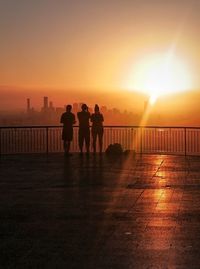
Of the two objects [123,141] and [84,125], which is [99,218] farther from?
[123,141]

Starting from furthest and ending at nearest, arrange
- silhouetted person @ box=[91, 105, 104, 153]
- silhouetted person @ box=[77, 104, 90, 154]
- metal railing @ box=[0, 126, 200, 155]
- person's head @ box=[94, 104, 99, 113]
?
metal railing @ box=[0, 126, 200, 155], person's head @ box=[94, 104, 99, 113], silhouetted person @ box=[91, 105, 104, 153], silhouetted person @ box=[77, 104, 90, 154]

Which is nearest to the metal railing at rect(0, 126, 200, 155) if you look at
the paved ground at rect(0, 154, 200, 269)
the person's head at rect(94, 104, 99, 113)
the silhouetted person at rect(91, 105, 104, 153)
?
the silhouetted person at rect(91, 105, 104, 153)

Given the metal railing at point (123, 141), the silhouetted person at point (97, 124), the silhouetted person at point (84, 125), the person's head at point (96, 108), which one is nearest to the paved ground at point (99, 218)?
the silhouetted person at point (84, 125)

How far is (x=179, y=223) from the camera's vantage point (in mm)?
Answer: 10172

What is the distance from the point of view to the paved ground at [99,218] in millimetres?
7820

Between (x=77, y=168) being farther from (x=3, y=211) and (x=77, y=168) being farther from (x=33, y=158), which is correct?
(x=3, y=211)

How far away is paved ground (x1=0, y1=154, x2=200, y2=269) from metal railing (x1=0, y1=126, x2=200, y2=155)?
749cm

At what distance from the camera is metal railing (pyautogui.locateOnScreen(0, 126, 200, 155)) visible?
88.6 ft

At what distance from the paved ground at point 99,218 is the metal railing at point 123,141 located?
7.49 m

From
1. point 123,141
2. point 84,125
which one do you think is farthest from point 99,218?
point 123,141

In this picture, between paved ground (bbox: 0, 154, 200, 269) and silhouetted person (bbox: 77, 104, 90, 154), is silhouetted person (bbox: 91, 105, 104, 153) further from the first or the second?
paved ground (bbox: 0, 154, 200, 269)

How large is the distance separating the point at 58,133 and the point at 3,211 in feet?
56.4

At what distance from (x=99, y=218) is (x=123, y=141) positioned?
712 inches

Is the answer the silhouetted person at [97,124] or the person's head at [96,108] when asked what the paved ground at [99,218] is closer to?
the silhouetted person at [97,124]
